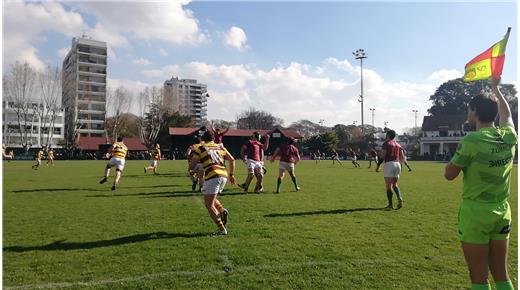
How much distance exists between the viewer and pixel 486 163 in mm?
3363

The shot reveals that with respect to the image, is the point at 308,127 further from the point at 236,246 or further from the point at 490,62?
the point at 490,62

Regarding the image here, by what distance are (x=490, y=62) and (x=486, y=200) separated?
58.9 inches

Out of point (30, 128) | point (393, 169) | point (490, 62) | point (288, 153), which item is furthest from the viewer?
point (30, 128)

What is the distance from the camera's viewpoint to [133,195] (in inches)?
518

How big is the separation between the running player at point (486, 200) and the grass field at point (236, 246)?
5.20ft

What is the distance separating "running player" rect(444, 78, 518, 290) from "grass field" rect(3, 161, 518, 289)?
1584 millimetres

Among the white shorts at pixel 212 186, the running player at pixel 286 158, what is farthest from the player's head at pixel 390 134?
the white shorts at pixel 212 186

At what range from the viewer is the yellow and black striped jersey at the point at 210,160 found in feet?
24.3

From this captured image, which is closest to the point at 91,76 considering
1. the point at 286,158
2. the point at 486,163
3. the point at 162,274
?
the point at 286,158

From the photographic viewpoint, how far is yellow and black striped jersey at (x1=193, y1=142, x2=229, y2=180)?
7.41 meters

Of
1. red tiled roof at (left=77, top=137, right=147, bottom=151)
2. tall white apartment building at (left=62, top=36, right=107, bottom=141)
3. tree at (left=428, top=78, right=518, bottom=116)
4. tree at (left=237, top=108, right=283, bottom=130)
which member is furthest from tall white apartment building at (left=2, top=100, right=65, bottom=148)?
tree at (left=428, top=78, right=518, bottom=116)

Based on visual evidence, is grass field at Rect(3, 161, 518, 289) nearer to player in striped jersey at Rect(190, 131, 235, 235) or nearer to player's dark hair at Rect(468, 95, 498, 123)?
player in striped jersey at Rect(190, 131, 235, 235)

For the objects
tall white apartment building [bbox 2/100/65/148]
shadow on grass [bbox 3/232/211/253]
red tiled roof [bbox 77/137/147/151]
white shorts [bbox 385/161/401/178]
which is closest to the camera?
shadow on grass [bbox 3/232/211/253]

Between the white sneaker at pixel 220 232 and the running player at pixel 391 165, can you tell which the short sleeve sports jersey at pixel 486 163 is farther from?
the running player at pixel 391 165
